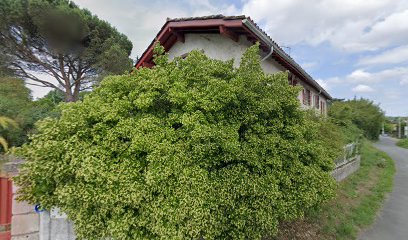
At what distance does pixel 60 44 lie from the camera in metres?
16.2

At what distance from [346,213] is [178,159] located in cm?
557

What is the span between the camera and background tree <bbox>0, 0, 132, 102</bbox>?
47.7ft

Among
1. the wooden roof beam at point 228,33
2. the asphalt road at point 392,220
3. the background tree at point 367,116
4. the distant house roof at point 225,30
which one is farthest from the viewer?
the background tree at point 367,116

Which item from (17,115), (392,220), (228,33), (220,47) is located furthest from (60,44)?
(392,220)

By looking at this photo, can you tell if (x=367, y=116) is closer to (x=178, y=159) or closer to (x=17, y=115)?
(x=178, y=159)

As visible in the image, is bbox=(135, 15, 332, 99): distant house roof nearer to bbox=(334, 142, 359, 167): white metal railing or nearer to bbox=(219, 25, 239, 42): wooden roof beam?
bbox=(219, 25, 239, 42): wooden roof beam

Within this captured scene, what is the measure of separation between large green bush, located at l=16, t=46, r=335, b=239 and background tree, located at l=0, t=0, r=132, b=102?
14.2m

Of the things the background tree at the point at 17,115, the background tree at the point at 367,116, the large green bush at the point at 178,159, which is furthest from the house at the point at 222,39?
the background tree at the point at 367,116

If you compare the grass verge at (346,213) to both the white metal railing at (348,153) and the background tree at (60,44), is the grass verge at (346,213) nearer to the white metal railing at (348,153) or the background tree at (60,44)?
the white metal railing at (348,153)

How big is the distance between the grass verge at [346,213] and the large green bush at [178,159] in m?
1.45

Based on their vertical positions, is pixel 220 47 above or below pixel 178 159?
above

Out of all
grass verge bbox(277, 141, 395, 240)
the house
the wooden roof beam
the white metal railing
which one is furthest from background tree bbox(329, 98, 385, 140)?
the wooden roof beam

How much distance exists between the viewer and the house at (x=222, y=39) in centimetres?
617

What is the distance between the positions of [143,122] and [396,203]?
28.3ft
